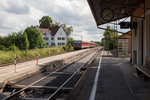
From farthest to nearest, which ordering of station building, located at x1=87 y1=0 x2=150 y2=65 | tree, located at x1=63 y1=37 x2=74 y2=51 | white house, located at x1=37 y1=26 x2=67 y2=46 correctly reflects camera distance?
white house, located at x1=37 y1=26 x2=67 y2=46
tree, located at x1=63 y1=37 x2=74 y2=51
station building, located at x1=87 y1=0 x2=150 y2=65

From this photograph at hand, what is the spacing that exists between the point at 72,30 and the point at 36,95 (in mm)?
88096

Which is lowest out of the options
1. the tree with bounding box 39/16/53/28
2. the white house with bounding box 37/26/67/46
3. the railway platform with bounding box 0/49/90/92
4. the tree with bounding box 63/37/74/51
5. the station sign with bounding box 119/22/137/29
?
the railway platform with bounding box 0/49/90/92

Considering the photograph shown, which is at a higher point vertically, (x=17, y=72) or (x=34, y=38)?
(x=34, y=38)

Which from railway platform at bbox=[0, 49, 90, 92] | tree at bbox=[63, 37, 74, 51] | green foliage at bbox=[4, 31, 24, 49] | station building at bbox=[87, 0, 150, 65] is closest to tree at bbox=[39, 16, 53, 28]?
tree at bbox=[63, 37, 74, 51]

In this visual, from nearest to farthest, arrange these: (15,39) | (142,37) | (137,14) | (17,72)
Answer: (17,72)
(142,37)
(137,14)
(15,39)

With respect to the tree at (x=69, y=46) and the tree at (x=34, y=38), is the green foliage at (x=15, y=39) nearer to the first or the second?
the tree at (x=34, y=38)

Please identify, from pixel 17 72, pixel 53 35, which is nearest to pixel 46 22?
pixel 53 35

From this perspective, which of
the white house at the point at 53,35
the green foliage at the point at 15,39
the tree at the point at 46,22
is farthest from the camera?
the tree at the point at 46,22

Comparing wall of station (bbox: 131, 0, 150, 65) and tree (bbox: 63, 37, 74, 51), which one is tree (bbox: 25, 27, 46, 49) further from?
wall of station (bbox: 131, 0, 150, 65)

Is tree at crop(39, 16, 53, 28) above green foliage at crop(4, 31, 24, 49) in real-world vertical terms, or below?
above

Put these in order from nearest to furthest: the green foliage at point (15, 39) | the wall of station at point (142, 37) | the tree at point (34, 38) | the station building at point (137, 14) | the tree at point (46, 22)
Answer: the station building at point (137, 14) < the wall of station at point (142, 37) < the green foliage at point (15, 39) < the tree at point (34, 38) < the tree at point (46, 22)

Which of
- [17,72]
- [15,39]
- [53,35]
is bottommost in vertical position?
[17,72]

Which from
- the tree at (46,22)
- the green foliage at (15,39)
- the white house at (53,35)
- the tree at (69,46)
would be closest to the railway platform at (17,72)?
the green foliage at (15,39)

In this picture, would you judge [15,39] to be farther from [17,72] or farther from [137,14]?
[137,14]
